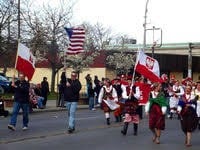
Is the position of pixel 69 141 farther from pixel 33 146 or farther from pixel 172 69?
pixel 172 69

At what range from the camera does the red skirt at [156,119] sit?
49.5 feet

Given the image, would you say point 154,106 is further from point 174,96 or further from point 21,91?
point 174,96

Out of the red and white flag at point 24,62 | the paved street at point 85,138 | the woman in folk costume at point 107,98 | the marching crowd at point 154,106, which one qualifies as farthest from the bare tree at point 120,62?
the red and white flag at point 24,62

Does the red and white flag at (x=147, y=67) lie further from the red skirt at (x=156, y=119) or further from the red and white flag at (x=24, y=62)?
the red and white flag at (x=24, y=62)

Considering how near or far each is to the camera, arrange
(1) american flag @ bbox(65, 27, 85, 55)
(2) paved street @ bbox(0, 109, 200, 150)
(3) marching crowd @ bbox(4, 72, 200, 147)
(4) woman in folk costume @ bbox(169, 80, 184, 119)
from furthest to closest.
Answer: (1) american flag @ bbox(65, 27, 85, 55) → (4) woman in folk costume @ bbox(169, 80, 184, 119) → (3) marching crowd @ bbox(4, 72, 200, 147) → (2) paved street @ bbox(0, 109, 200, 150)

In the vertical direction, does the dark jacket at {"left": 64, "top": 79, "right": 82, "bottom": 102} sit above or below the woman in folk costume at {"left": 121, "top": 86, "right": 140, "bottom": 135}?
above

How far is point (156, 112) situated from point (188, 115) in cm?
82

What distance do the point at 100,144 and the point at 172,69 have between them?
4995cm

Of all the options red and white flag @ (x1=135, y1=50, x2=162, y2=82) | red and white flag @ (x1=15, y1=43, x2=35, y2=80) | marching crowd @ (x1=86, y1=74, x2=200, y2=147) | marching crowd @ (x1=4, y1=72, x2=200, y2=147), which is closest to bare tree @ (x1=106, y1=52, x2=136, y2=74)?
marching crowd @ (x1=4, y1=72, x2=200, y2=147)

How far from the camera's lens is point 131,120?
17141 mm

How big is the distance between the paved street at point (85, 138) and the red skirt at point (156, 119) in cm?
43

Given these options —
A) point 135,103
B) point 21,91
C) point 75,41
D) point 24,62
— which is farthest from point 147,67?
point 75,41

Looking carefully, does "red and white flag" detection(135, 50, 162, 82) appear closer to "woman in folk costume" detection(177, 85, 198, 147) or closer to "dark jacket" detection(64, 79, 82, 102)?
"dark jacket" detection(64, 79, 82, 102)

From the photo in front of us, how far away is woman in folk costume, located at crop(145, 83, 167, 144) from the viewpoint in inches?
595
